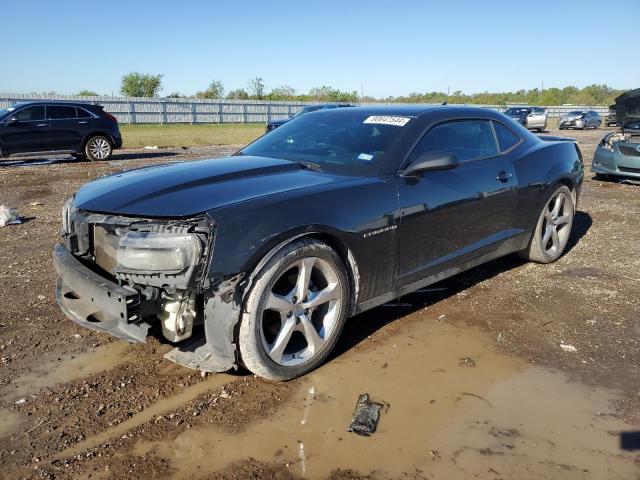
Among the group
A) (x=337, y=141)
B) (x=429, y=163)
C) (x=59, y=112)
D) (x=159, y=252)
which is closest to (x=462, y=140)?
(x=429, y=163)

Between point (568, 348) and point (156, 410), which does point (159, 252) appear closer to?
point (156, 410)

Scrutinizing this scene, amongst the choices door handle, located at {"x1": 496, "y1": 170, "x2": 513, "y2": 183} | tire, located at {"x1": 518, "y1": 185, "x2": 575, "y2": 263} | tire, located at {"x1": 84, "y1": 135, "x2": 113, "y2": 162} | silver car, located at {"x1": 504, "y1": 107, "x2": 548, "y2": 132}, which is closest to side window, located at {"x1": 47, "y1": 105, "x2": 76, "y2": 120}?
tire, located at {"x1": 84, "y1": 135, "x2": 113, "y2": 162}

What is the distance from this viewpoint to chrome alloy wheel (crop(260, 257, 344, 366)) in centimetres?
293

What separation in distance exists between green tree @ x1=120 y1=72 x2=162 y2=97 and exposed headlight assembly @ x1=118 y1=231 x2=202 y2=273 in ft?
215

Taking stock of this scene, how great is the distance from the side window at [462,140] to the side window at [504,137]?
92mm

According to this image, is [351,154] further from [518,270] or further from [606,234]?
[606,234]

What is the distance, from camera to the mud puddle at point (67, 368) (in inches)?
118

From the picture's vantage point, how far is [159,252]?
260 cm

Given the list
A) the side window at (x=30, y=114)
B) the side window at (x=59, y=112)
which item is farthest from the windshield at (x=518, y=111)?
the side window at (x=30, y=114)

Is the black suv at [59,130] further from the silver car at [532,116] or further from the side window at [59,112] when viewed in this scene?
the silver car at [532,116]

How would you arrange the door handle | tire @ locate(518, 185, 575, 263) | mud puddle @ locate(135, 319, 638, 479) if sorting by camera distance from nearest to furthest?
mud puddle @ locate(135, 319, 638, 479)
the door handle
tire @ locate(518, 185, 575, 263)

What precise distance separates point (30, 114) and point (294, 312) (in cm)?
1319

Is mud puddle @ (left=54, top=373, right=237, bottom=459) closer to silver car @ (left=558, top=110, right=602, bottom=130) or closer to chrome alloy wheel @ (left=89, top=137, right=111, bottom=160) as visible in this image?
chrome alloy wheel @ (left=89, top=137, right=111, bottom=160)

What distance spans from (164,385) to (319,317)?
96 cm
